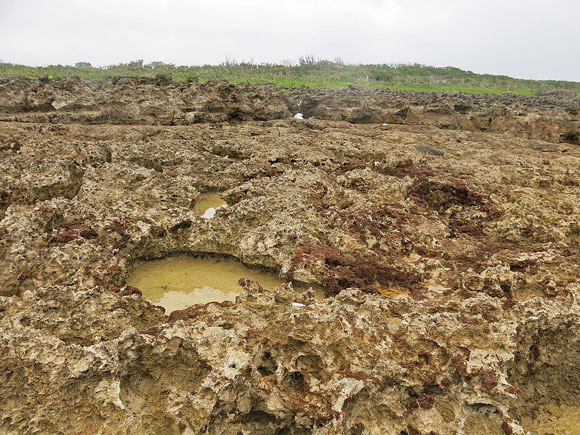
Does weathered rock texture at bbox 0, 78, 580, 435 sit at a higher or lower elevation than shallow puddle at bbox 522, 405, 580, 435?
higher

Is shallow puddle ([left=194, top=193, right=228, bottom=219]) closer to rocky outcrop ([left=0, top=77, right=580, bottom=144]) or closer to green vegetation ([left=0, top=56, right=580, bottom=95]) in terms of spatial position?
rocky outcrop ([left=0, top=77, right=580, bottom=144])

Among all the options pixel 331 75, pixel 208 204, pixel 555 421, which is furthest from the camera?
pixel 331 75

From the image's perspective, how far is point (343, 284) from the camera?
19.6 ft

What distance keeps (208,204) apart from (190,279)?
3163 mm

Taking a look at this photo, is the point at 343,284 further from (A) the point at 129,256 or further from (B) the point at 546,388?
(A) the point at 129,256

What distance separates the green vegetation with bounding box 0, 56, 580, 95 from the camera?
38000 millimetres

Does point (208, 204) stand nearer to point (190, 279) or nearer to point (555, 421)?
point (190, 279)

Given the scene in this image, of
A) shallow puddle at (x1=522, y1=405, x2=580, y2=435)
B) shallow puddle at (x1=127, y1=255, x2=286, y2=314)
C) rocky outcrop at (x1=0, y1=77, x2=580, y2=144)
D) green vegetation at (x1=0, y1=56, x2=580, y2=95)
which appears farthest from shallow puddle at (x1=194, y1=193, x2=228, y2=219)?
green vegetation at (x1=0, y1=56, x2=580, y2=95)

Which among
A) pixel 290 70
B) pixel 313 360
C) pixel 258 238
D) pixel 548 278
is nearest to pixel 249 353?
pixel 313 360

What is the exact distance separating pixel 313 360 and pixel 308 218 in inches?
142

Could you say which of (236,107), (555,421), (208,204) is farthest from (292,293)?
(236,107)

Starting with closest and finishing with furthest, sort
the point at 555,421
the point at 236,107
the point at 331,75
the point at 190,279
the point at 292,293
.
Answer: the point at 555,421 → the point at 292,293 → the point at 190,279 → the point at 236,107 → the point at 331,75

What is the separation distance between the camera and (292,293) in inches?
209

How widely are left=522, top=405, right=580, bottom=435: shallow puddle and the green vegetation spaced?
34.2 m
